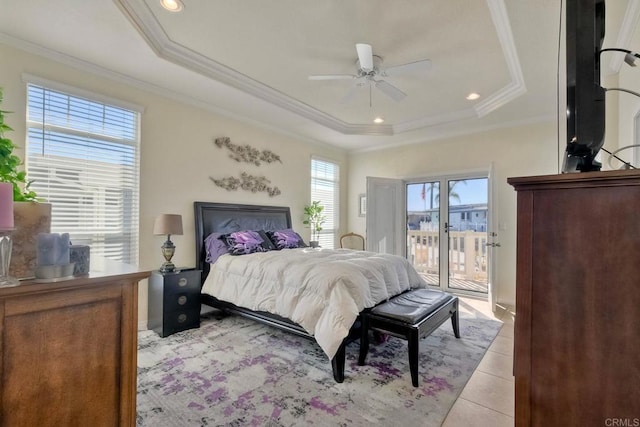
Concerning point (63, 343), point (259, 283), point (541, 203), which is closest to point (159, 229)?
point (259, 283)

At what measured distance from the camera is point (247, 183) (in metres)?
4.50

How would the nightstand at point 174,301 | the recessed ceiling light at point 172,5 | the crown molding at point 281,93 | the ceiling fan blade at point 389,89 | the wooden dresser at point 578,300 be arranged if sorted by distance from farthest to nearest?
the nightstand at point 174,301 → the ceiling fan blade at point 389,89 → the crown molding at point 281,93 → the recessed ceiling light at point 172,5 → the wooden dresser at point 578,300

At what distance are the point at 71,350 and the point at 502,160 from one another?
17.1 feet

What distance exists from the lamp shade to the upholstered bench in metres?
2.20

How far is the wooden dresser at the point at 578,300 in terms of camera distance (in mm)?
850

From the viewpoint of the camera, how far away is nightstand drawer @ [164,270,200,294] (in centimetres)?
316

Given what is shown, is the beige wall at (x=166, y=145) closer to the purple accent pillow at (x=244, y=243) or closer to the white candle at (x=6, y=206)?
the purple accent pillow at (x=244, y=243)

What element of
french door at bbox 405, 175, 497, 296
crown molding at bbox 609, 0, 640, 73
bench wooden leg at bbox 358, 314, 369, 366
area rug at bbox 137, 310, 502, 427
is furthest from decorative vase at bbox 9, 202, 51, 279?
french door at bbox 405, 175, 497, 296

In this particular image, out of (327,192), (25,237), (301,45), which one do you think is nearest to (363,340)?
(25,237)

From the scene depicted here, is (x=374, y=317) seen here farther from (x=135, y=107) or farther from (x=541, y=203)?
(x=135, y=107)

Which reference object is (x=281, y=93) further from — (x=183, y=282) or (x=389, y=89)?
(x=183, y=282)

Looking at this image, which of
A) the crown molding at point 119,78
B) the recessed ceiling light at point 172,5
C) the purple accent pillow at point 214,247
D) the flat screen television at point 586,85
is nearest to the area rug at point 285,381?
the purple accent pillow at point 214,247

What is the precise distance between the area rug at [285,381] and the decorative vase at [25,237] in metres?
1.34

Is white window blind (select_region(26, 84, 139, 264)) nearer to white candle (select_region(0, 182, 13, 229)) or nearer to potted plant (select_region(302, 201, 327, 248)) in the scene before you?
white candle (select_region(0, 182, 13, 229))
